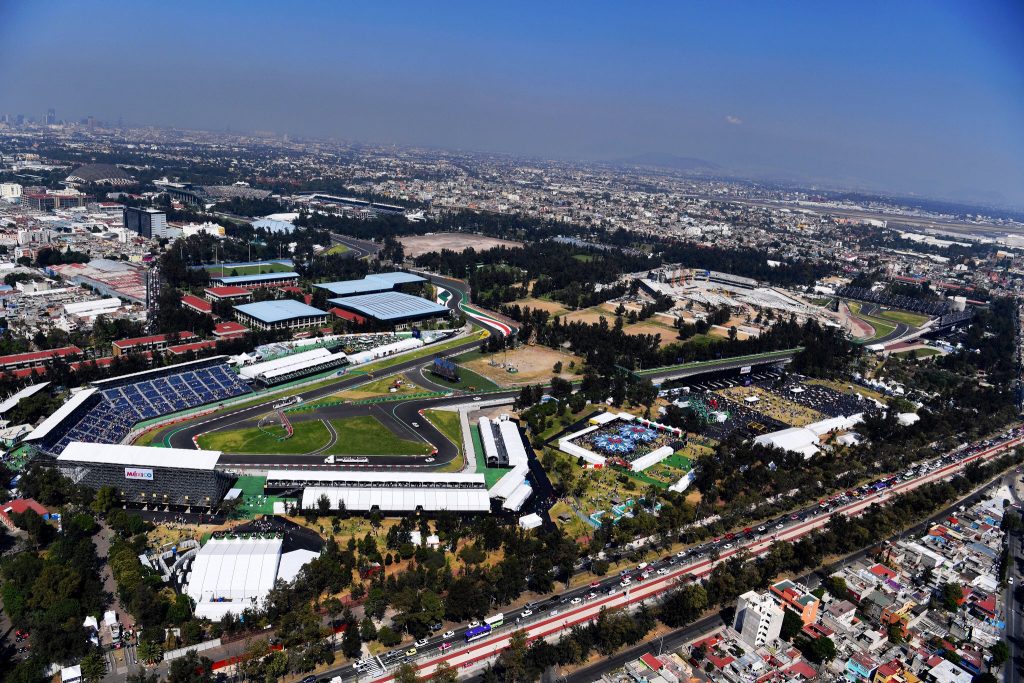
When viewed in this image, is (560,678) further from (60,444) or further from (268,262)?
(268,262)

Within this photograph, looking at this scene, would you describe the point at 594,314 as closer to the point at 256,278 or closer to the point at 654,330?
the point at 654,330

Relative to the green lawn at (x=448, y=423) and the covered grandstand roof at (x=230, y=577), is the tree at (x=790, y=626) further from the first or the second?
the covered grandstand roof at (x=230, y=577)

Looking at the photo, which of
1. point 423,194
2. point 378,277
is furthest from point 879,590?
point 423,194

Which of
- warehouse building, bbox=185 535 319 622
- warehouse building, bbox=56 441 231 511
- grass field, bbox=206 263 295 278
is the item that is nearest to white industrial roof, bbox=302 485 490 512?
warehouse building, bbox=185 535 319 622

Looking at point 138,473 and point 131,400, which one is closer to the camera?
point 138,473

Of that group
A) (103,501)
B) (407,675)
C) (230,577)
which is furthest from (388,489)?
(103,501)

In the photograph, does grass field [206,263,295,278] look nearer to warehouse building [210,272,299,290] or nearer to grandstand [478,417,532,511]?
warehouse building [210,272,299,290]
